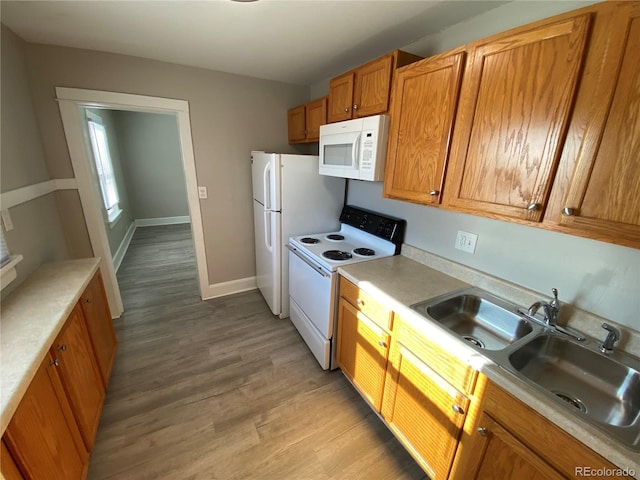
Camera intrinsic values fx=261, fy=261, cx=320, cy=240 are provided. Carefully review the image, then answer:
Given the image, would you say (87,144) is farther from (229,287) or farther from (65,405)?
(65,405)

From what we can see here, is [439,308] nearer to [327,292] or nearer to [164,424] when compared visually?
[327,292]

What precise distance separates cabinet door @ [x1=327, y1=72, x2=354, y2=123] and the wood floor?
1.98 meters

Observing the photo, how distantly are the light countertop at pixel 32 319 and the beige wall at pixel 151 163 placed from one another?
421 centimetres

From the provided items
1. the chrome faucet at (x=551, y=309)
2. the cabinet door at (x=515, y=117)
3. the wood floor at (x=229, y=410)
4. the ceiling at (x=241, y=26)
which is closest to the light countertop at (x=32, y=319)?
the wood floor at (x=229, y=410)

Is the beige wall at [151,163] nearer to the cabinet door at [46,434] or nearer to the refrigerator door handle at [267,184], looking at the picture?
the refrigerator door handle at [267,184]

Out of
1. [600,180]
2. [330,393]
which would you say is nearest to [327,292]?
[330,393]

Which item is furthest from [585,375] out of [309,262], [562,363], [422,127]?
[309,262]

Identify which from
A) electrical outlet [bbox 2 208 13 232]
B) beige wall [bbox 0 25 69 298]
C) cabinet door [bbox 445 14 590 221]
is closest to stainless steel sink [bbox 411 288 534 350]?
cabinet door [bbox 445 14 590 221]

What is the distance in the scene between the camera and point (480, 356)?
101cm

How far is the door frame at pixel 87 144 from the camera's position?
216 cm

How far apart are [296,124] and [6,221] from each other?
7.70 ft

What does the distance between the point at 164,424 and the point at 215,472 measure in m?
0.50

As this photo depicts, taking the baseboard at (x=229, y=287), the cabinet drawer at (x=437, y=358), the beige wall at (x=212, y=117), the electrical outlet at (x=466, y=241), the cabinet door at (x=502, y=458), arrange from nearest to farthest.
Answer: the cabinet door at (x=502, y=458) → the cabinet drawer at (x=437, y=358) → the electrical outlet at (x=466, y=241) → the beige wall at (x=212, y=117) → the baseboard at (x=229, y=287)

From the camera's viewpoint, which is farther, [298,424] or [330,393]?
[330,393]
